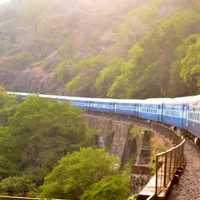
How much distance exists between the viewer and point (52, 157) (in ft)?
109

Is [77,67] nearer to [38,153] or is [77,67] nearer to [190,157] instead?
[38,153]

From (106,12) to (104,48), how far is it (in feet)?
68.4

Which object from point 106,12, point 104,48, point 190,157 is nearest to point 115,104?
point 190,157

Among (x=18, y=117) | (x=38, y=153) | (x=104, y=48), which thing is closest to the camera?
(x=38, y=153)

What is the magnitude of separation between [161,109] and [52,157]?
332 inches

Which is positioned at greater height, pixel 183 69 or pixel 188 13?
pixel 188 13

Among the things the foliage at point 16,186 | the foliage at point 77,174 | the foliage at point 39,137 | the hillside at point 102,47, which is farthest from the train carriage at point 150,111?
the foliage at point 77,174

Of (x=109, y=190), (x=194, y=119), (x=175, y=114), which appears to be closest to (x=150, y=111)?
(x=175, y=114)

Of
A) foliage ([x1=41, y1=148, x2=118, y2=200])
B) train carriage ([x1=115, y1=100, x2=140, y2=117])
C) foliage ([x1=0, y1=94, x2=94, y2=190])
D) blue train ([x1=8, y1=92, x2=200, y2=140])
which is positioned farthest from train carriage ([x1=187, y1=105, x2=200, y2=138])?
train carriage ([x1=115, y1=100, x2=140, y2=117])

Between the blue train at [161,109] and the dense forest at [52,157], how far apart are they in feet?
13.7

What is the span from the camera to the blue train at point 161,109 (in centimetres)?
2509

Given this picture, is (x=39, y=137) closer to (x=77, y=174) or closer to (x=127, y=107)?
(x=127, y=107)

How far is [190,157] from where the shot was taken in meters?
20.2

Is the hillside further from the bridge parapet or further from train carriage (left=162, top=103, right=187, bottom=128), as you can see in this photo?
the bridge parapet
